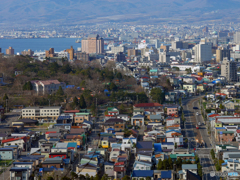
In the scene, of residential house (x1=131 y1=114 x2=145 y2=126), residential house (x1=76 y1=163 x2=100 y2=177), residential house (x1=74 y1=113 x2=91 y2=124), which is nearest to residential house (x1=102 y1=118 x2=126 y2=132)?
residential house (x1=131 y1=114 x2=145 y2=126)

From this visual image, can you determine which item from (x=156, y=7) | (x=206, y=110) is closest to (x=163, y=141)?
(x=206, y=110)

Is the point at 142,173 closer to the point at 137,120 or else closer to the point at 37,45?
the point at 137,120

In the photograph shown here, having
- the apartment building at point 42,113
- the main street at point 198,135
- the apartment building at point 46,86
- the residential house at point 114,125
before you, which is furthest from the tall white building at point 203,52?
the residential house at point 114,125

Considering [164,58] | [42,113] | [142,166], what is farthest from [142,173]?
[164,58]

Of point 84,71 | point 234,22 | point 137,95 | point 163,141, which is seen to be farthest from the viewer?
point 234,22

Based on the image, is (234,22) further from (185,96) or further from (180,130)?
(180,130)

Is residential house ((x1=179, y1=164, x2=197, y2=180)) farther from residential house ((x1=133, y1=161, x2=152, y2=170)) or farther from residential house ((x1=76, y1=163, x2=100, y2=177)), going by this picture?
residential house ((x1=76, y1=163, x2=100, y2=177))
